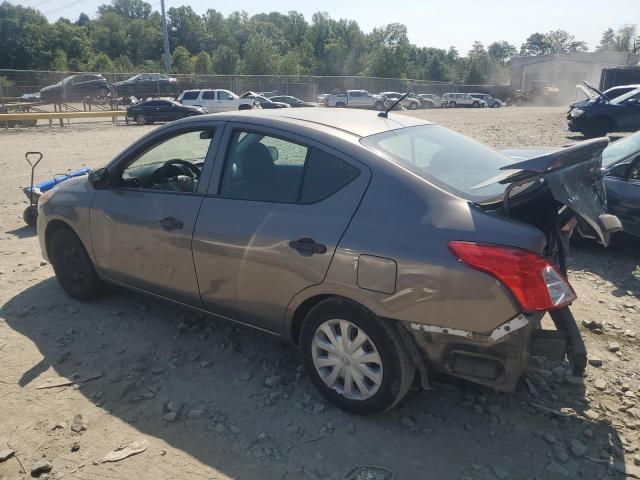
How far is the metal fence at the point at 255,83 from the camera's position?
30.5m

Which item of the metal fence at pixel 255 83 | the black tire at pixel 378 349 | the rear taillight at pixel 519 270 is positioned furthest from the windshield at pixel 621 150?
the metal fence at pixel 255 83

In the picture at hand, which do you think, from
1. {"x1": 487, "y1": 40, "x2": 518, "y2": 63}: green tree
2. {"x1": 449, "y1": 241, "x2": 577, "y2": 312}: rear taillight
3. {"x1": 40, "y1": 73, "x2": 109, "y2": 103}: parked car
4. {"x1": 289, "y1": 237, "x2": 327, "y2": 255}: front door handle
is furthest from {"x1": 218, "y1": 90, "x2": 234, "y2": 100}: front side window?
{"x1": 487, "y1": 40, "x2": 518, "y2": 63}: green tree

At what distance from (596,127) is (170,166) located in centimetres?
1573

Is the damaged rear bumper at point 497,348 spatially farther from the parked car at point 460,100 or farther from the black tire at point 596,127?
the parked car at point 460,100

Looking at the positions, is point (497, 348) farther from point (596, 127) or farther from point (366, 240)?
point (596, 127)

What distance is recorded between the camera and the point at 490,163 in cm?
340

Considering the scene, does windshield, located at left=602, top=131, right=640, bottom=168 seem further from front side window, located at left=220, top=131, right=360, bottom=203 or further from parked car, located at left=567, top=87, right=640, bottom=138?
parked car, located at left=567, top=87, right=640, bottom=138

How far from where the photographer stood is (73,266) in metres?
4.42

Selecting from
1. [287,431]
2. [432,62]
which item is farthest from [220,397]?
[432,62]

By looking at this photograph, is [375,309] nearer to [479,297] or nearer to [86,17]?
[479,297]

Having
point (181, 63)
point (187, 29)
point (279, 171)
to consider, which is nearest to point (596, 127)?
point (279, 171)

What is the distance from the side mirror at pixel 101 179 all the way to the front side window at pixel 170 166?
12 cm

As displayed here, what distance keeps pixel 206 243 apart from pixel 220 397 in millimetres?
970

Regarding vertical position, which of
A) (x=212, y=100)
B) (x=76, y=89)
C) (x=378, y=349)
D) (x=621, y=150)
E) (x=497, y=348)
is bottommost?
(x=378, y=349)
